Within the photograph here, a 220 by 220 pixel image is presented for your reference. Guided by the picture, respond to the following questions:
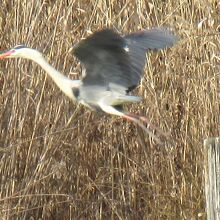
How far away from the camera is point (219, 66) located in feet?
12.5

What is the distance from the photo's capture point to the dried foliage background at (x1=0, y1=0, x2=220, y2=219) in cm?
379

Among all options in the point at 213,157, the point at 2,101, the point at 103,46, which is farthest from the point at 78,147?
the point at 213,157

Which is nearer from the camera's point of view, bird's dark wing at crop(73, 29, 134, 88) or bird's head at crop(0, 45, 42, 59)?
bird's dark wing at crop(73, 29, 134, 88)

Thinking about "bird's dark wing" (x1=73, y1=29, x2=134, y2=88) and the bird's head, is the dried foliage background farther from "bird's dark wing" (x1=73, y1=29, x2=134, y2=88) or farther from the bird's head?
"bird's dark wing" (x1=73, y1=29, x2=134, y2=88)

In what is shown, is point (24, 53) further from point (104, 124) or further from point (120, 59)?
point (104, 124)

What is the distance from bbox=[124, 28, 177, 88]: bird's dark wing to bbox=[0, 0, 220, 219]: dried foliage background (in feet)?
1.65

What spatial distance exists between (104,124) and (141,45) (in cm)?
86

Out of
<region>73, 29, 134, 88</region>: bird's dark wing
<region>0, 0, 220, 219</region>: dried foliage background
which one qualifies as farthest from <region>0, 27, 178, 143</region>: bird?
<region>0, 0, 220, 219</region>: dried foliage background

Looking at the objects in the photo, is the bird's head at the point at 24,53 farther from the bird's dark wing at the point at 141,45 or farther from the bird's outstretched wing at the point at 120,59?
the bird's dark wing at the point at 141,45

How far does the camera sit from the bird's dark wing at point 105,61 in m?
2.96

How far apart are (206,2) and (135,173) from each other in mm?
1006

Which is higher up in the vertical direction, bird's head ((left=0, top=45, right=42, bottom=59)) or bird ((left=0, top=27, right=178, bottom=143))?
bird's head ((left=0, top=45, right=42, bottom=59))

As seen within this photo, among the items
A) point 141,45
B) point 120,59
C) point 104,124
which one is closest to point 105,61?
point 120,59

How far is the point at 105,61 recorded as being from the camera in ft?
10.3
